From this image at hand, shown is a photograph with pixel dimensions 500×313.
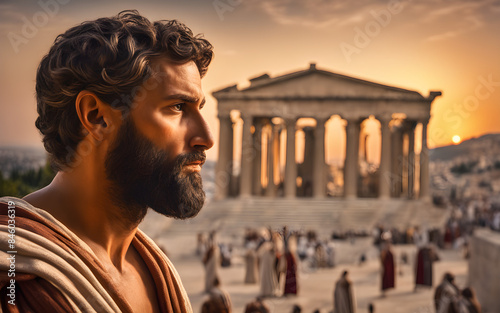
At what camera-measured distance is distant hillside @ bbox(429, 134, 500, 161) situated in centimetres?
10662

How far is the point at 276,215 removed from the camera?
172 ft

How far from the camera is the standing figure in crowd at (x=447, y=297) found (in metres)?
13.5

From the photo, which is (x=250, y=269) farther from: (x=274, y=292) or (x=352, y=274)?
(x=352, y=274)

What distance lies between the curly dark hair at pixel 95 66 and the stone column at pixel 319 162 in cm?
5888

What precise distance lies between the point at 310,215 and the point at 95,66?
51089mm

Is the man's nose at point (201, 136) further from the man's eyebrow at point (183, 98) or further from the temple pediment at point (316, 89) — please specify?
the temple pediment at point (316, 89)

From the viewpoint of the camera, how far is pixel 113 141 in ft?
6.89

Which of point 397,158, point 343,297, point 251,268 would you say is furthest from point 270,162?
point 343,297

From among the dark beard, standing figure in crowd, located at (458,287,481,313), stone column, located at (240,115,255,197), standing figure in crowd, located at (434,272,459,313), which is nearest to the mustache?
the dark beard

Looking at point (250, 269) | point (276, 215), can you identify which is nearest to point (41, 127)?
point (250, 269)

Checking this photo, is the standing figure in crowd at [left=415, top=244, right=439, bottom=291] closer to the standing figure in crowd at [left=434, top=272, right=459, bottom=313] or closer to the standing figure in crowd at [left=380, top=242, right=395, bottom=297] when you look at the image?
the standing figure in crowd at [left=380, top=242, right=395, bottom=297]

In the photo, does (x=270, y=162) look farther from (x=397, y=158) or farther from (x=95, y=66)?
(x=95, y=66)

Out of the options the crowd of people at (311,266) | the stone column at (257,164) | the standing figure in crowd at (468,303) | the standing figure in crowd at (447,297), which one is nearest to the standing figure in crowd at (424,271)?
the crowd of people at (311,266)

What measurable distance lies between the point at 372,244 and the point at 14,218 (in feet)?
128
